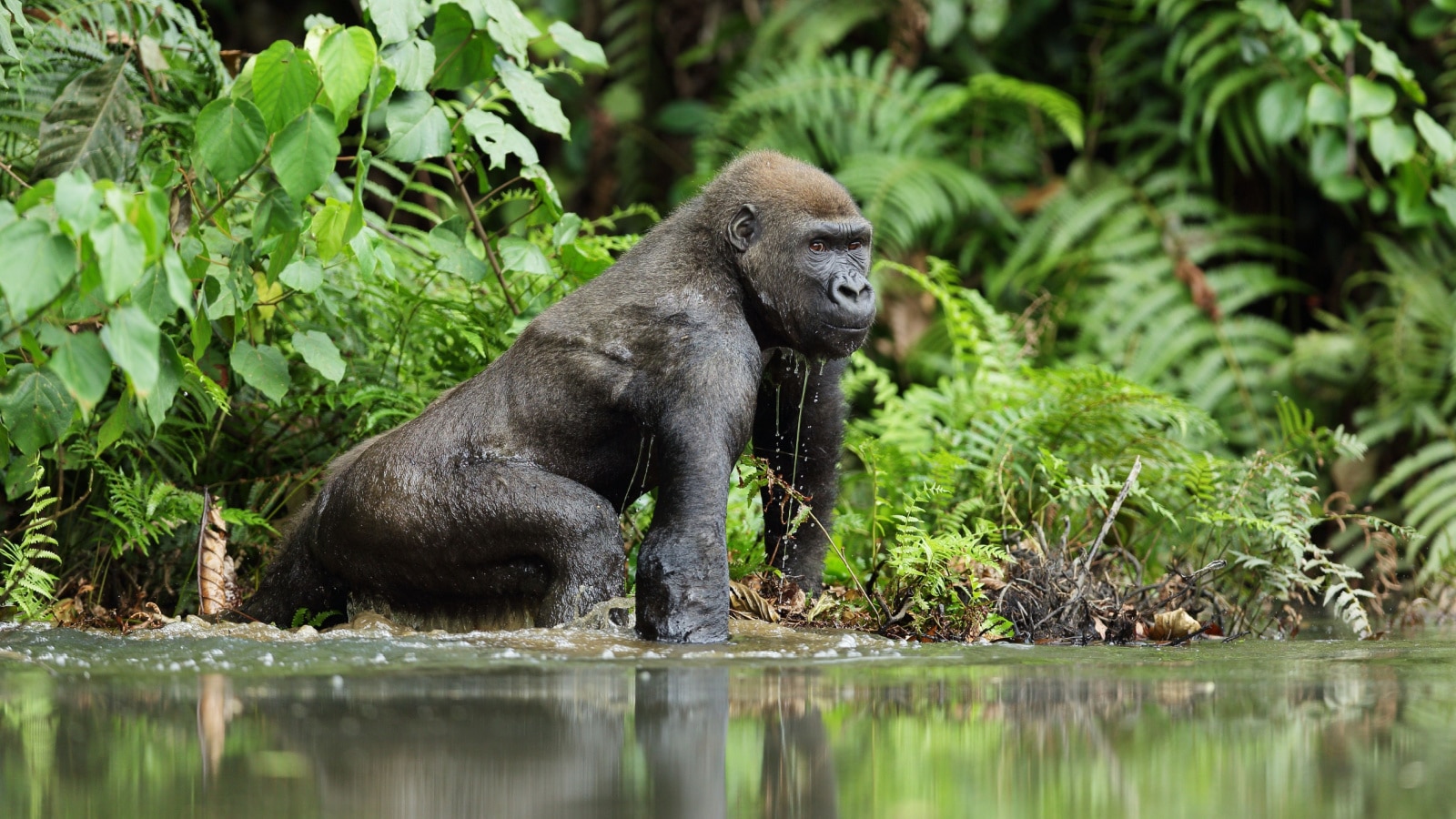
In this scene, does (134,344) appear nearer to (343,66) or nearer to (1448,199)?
(343,66)

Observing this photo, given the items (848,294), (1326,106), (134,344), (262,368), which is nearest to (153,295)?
(134,344)

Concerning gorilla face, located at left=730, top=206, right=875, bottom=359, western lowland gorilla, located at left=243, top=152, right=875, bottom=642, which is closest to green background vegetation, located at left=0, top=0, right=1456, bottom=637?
western lowland gorilla, located at left=243, top=152, right=875, bottom=642

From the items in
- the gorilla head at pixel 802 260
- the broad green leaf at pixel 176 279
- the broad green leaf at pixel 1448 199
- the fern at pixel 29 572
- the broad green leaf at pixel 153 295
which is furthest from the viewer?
the broad green leaf at pixel 1448 199

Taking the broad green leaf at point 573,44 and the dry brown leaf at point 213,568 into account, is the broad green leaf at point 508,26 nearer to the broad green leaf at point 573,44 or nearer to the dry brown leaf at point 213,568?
the broad green leaf at point 573,44

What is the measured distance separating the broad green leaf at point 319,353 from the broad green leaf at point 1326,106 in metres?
5.83

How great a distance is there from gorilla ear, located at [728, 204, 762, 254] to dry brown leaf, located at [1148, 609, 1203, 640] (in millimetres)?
1848

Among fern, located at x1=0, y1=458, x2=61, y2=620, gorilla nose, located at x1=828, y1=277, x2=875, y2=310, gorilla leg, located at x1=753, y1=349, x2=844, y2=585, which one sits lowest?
fern, located at x1=0, y1=458, x2=61, y2=620

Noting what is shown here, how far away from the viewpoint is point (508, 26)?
5.07 m

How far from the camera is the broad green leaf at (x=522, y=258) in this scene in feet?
17.5

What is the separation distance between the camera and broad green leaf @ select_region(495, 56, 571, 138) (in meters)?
5.34

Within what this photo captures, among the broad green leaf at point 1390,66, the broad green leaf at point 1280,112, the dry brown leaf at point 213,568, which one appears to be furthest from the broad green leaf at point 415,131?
the broad green leaf at point 1280,112

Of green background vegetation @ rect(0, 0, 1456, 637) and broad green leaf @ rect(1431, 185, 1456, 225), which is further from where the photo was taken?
broad green leaf @ rect(1431, 185, 1456, 225)

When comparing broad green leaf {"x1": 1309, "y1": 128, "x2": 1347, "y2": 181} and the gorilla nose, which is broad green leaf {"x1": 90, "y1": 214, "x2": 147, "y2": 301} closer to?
the gorilla nose

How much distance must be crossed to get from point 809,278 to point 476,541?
4.59 feet
